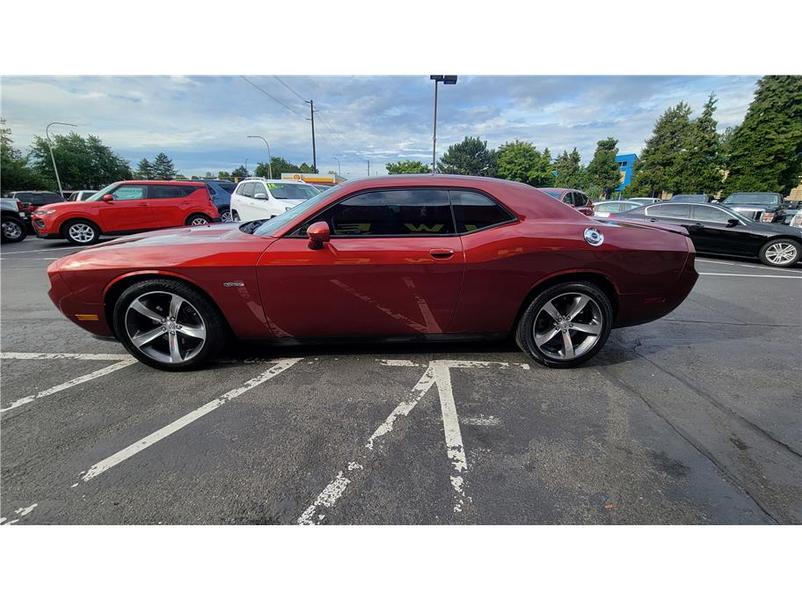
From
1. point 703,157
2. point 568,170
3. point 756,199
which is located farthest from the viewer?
point 568,170

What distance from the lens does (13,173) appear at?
3609 cm

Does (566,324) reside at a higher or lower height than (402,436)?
higher

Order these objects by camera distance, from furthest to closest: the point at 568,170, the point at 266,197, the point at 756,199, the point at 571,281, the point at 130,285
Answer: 1. the point at 568,170
2. the point at 756,199
3. the point at 266,197
4. the point at 571,281
5. the point at 130,285

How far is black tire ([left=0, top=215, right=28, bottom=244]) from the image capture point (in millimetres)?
10602

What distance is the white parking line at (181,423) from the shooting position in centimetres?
189

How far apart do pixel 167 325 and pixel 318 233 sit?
1.52m

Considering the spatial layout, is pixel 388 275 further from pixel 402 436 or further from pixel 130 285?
pixel 130 285

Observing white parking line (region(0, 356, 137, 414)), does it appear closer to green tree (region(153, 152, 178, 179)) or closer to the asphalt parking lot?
the asphalt parking lot

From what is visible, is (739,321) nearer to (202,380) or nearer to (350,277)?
(350,277)

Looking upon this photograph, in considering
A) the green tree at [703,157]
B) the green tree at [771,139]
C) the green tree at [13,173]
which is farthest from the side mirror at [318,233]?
the green tree at [13,173]

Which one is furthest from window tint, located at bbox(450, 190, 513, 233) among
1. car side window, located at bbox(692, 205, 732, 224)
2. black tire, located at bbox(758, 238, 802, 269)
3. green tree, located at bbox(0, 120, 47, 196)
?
green tree, located at bbox(0, 120, 47, 196)

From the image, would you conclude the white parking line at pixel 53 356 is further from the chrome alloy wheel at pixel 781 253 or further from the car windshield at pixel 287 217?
the chrome alloy wheel at pixel 781 253

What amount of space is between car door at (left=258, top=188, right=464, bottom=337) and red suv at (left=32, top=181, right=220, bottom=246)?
9.11 meters

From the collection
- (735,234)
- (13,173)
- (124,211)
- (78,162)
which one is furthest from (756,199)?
A: (78,162)
